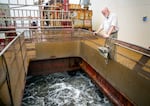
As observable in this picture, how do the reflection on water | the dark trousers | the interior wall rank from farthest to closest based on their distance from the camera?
the interior wall < the reflection on water < the dark trousers

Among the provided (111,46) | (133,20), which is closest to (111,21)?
(111,46)

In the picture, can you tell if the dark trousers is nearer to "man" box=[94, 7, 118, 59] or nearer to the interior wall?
"man" box=[94, 7, 118, 59]

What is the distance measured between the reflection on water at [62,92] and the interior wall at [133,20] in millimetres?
1924

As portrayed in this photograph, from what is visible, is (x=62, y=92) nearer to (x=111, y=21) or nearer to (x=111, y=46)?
(x=111, y=46)

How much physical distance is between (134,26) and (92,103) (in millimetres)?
2688

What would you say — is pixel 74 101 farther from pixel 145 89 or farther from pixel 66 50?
pixel 145 89

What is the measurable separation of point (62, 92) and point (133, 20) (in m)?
3.02

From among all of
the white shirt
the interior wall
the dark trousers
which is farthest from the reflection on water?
the interior wall

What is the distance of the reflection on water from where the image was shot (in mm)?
2988

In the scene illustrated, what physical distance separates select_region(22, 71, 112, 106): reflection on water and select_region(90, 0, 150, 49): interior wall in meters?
1.92

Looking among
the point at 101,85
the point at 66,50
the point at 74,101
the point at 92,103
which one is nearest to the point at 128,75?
the point at 101,85

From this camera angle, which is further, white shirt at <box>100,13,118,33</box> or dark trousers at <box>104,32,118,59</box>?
white shirt at <box>100,13,118,33</box>

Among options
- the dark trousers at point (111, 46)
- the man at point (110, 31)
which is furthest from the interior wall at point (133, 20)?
the dark trousers at point (111, 46)

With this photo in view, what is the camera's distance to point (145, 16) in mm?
3713
